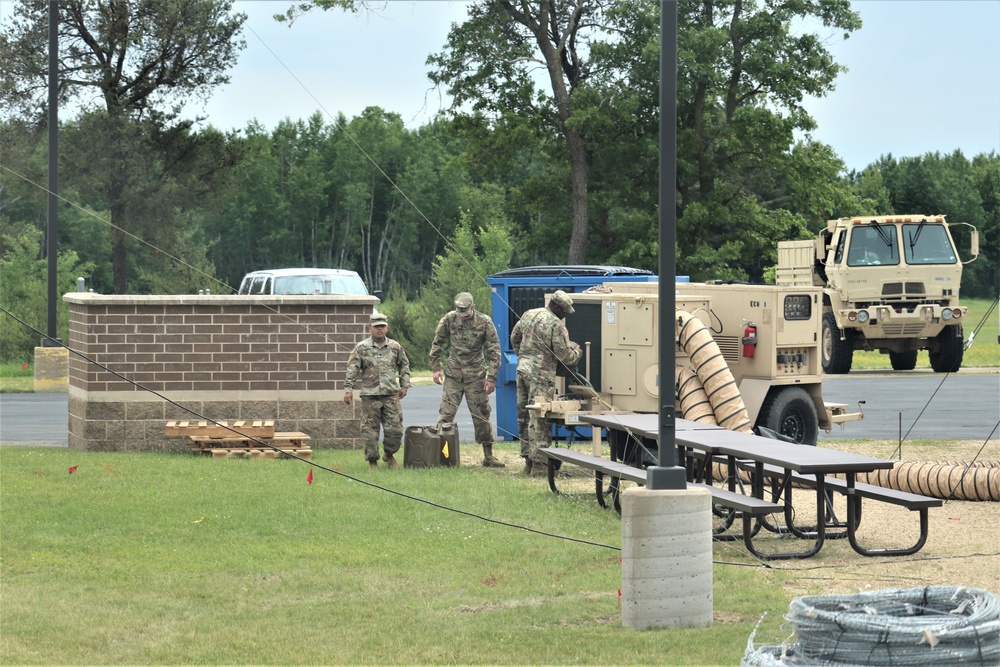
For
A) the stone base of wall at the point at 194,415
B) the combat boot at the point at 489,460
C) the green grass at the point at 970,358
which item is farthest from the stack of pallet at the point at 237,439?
the green grass at the point at 970,358

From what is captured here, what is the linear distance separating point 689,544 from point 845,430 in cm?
1181

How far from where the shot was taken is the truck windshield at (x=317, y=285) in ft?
84.7

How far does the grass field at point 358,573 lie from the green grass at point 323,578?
20mm

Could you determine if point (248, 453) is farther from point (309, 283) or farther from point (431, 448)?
point (309, 283)

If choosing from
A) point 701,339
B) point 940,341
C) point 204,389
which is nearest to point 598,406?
point 701,339

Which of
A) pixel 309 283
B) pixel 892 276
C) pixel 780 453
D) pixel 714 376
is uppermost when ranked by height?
pixel 892 276

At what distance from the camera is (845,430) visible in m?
19.3

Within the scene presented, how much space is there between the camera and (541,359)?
580 inches

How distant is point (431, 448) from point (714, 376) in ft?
9.99

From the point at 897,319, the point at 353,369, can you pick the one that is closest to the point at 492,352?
the point at 353,369

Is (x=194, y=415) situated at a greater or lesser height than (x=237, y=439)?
greater

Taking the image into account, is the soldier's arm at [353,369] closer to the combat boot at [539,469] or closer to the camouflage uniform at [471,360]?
the camouflage uniform at [471,360]

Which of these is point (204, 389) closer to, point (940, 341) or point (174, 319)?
point (174, 319)

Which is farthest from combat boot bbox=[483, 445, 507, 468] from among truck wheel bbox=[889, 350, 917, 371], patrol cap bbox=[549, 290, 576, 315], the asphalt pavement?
truck wheel bbox=[889, 350, 917, 371]
